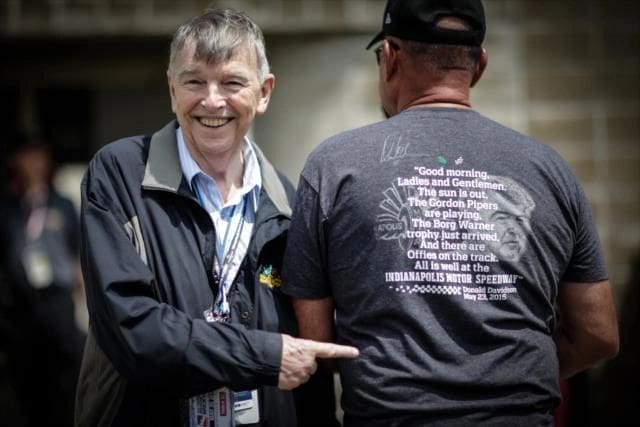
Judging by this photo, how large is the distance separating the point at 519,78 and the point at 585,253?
9.99 ft

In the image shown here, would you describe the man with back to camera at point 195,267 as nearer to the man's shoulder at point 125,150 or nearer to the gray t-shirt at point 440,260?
the man's shoulder at point 125,150

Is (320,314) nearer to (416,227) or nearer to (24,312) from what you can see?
(416,227)

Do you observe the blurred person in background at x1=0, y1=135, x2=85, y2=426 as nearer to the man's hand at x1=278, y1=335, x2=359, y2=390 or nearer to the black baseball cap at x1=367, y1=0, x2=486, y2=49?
the man's hand at x1=278, y1=335, x2=359, y2=390

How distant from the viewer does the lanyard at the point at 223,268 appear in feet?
8.16

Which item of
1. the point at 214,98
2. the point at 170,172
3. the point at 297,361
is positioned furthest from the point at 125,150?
the point at 297,361

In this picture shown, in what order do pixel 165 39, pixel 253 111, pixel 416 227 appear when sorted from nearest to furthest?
1. pixel 416 227
2. pixel 253 111
3. pixel 165 39

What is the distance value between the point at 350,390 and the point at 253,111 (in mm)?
919

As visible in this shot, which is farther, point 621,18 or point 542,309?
point 621,18

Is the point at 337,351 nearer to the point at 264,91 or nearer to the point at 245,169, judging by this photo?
the point at 245,169

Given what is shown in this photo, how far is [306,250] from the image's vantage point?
2.33 metres

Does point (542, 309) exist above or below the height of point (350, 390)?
above

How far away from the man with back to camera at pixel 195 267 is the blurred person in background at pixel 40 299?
3.46m

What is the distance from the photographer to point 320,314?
2408mm

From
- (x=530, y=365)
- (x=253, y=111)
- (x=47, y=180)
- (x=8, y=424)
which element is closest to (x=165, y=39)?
(x=47, y=180)
